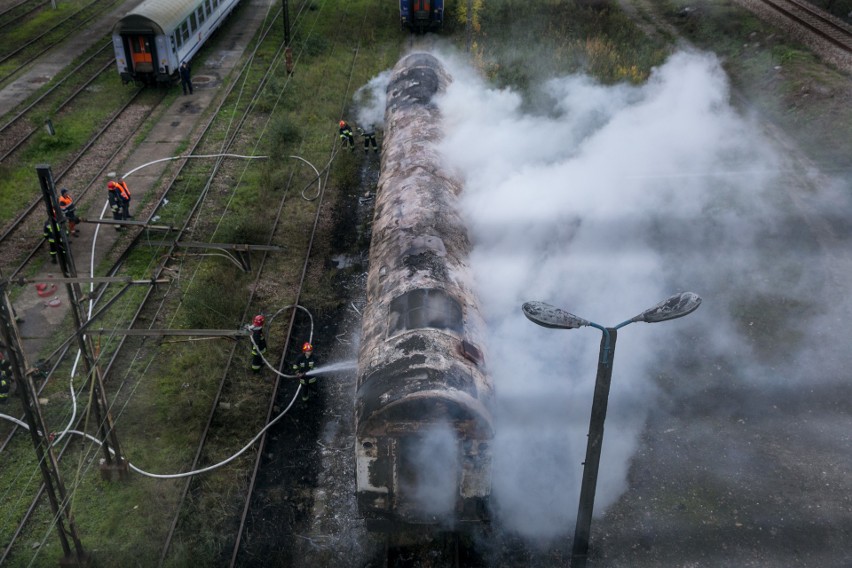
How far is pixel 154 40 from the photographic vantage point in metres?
21.0

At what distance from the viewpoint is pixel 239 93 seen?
22203 mm

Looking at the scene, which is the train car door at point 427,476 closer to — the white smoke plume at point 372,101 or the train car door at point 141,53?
the white smoke plume at point 372,101

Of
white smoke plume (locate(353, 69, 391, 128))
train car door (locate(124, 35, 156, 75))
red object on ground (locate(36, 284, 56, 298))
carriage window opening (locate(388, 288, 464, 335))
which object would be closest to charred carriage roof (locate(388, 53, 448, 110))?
white smoke plume (locate(353, 69, 391, 128))

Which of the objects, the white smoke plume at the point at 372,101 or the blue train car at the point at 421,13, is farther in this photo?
the blue train car at the point at 421,13

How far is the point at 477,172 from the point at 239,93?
1258cm

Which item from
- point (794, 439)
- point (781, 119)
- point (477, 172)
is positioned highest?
point (477, 172)

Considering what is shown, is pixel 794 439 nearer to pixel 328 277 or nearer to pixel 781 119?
pixel 328 277

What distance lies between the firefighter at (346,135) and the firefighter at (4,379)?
990cm

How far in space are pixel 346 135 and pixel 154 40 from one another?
288 inches

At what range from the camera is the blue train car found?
25969 millimetres

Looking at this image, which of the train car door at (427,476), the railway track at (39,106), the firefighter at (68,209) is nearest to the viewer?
the train car door at (427,476)

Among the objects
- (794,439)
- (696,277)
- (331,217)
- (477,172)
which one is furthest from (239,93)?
(794,439)

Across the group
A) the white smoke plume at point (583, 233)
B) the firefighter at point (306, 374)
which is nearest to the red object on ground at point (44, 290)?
the firefighter at point (306, 374)

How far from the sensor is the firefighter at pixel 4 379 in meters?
10.8
